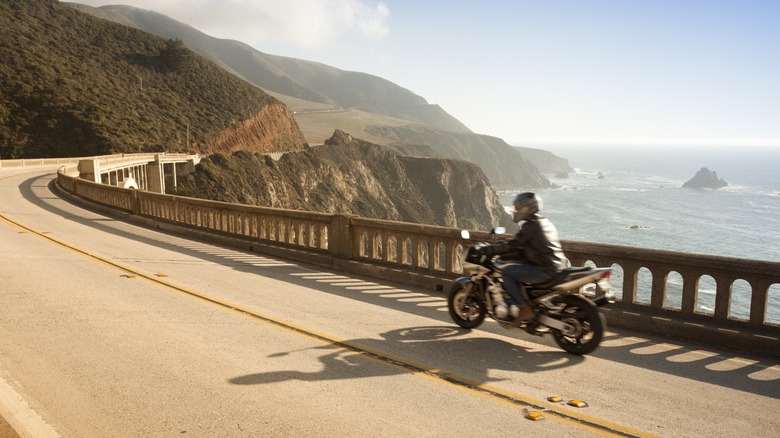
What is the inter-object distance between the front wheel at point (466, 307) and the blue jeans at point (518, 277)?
27.6 inches

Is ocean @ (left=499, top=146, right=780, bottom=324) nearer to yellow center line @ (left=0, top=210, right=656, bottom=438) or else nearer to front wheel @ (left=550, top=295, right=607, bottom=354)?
front wheel @ (left=550, top=295, right=607, bottom=354)

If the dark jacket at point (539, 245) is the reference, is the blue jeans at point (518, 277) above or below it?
below

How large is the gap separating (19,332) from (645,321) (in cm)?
754

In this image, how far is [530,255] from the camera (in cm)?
668

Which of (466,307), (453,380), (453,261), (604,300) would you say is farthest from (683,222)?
(453,380)

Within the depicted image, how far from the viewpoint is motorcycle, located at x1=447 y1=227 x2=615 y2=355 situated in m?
6.37

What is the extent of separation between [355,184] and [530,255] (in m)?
96.7

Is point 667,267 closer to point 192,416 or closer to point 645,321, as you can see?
point 645,321

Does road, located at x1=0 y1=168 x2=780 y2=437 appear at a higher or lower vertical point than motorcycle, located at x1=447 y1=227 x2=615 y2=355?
lower

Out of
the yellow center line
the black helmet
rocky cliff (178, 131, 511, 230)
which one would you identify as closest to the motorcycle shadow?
the yellow center line

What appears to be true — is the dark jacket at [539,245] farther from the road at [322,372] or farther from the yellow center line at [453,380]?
the yellow center line at [453,380]

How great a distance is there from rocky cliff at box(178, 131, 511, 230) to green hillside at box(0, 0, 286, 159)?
9627 millimetres

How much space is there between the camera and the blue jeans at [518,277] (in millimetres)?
6523

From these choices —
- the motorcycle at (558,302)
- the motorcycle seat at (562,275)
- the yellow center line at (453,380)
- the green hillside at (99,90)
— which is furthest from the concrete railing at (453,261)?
the green hillside at (99,90)
